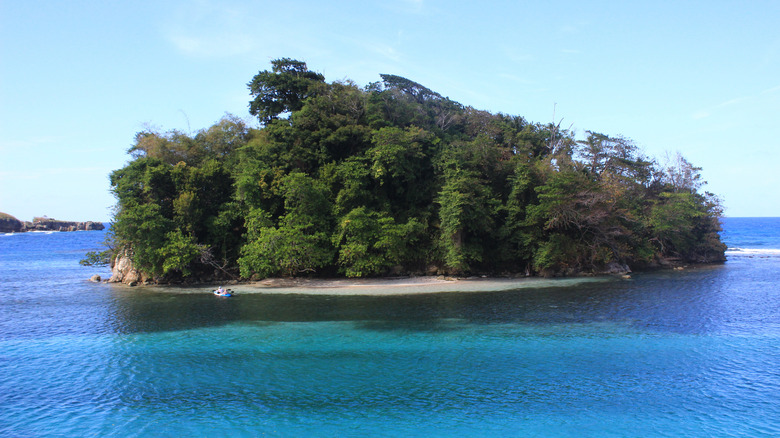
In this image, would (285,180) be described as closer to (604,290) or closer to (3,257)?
(604,290)

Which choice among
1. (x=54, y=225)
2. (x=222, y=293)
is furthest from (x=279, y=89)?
(x=54, y=225)

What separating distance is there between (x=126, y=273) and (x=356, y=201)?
63.4 ft

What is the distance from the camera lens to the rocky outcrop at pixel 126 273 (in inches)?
1321

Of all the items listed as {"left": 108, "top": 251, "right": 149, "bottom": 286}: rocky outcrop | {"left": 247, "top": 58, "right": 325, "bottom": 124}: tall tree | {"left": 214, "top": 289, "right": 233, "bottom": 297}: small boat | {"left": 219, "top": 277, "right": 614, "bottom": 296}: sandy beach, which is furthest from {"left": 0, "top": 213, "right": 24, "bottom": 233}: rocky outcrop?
{"left": 214, "top": 289, "right": 233, "bottom": 297}: small boat

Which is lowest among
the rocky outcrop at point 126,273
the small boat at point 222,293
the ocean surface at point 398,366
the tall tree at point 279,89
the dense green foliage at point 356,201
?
the ocean surface at point 398,366

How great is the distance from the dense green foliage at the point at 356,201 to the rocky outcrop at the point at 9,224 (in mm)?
124164

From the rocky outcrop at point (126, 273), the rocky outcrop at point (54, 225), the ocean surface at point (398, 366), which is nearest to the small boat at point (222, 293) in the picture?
the ocean surface at point (398, 366)

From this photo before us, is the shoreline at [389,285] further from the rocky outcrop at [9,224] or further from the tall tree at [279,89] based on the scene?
the rocky outcrop at [9,224]

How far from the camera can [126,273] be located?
34.5 m

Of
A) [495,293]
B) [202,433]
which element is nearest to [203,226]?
[495,293]

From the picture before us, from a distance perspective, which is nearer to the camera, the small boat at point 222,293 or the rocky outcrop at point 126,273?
the small boat at point 222,293

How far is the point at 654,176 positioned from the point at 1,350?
52798mm

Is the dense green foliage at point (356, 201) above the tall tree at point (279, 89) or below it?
below

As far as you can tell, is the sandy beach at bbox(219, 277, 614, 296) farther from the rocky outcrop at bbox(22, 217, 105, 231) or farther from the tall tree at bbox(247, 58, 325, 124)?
the rocky outcrop at bbox(22, 217, 105, 231)
